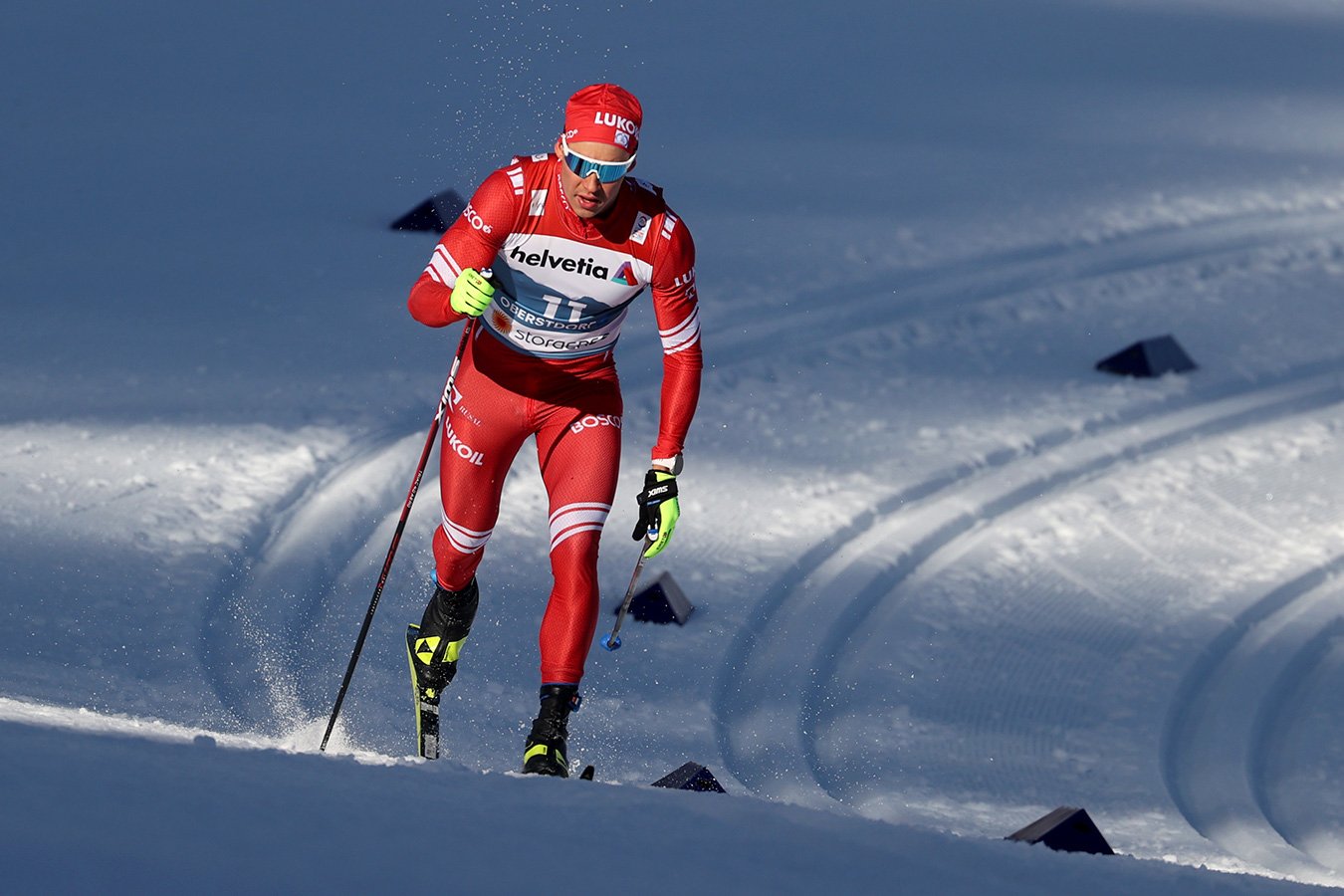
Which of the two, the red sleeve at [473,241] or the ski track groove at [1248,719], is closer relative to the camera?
the red sleeve at [473,241]

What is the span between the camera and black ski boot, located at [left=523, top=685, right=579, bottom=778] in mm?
4340

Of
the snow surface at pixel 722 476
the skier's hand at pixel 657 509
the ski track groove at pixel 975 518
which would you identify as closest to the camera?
the snow surface at pixel 722 476

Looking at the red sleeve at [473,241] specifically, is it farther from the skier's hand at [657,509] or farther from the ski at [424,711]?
the ski at [424,711]

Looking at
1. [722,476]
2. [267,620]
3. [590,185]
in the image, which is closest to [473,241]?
[590,185]

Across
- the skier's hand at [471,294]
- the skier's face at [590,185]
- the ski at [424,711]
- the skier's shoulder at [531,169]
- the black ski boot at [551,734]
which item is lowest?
the black ski boot at [551,734]

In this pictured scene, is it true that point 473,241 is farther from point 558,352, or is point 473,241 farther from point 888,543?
point 888,543

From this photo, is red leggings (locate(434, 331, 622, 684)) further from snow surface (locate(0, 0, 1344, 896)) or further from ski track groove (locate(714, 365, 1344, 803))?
ski track groove (locate(714, 365, 1344, 803))

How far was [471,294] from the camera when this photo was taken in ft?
13.9

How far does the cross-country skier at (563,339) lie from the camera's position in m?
4.29

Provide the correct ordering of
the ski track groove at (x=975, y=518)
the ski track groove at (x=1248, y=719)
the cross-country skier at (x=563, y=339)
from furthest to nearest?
A: the ski track groove at (x=975, y=518) < the ski track groove at (x=1248, y=719) < the cross-country skier at (x=563, y=339)

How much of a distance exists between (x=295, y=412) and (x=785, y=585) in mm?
2050

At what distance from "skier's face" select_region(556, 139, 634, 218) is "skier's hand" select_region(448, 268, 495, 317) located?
0.99 feet

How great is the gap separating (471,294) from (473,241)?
0.17 metres

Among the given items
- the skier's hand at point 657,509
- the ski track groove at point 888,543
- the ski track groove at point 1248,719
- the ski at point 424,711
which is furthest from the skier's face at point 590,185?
the ski track groove at point 1248,719
